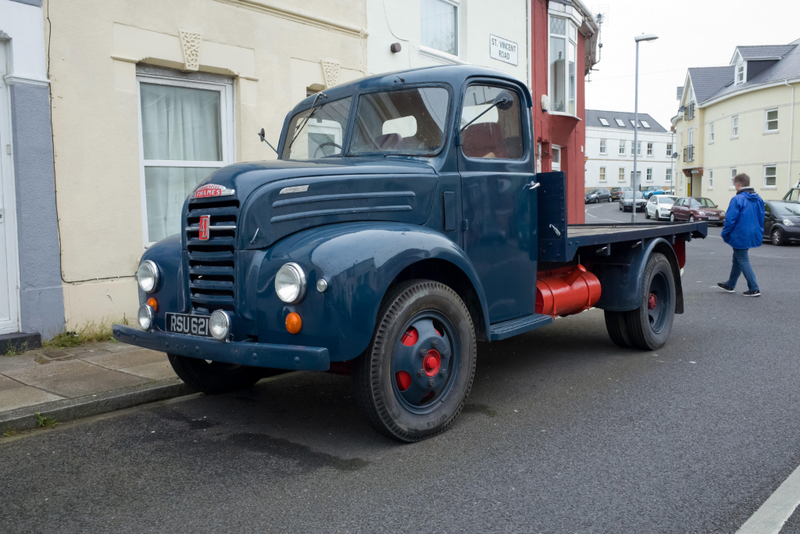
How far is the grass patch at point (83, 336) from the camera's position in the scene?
6754 mm

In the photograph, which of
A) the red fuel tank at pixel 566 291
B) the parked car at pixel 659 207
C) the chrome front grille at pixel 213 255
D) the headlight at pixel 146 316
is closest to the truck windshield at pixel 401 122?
the chrome front grille at pixel 213 255

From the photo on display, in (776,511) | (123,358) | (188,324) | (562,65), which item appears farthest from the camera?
(562,65)

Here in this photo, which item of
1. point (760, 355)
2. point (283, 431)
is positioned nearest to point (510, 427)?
point (283, 431)

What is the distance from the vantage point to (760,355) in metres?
6.32

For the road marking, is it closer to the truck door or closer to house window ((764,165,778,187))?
the truck door

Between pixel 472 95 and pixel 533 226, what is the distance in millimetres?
1152

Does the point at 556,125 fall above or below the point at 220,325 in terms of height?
above

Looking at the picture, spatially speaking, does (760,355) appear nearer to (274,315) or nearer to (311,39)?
(274,315)

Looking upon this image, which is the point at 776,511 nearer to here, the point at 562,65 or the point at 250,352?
the point at 250,352

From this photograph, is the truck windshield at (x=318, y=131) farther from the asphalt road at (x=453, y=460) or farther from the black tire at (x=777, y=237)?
the black tire at (x=777, y=237)

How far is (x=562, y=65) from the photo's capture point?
1905cm

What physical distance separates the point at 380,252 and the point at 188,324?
1.25 meters

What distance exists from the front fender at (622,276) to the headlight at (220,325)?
385cm

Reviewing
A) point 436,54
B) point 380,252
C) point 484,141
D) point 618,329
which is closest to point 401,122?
point 484,141
